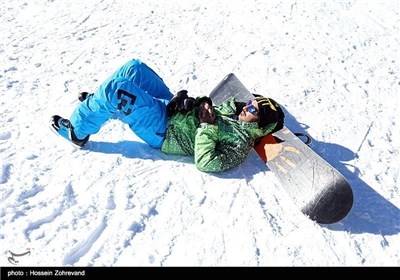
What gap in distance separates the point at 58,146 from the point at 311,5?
5079mm

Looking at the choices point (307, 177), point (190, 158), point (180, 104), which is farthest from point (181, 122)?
point (307, 177)

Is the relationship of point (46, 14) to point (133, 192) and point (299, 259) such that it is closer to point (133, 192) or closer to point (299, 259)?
point (133, 192)

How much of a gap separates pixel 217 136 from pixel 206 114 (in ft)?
0.78

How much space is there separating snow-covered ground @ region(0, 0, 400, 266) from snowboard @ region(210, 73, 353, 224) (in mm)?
102

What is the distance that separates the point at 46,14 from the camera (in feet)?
21.4

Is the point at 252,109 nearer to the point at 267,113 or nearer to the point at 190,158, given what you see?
the point at 267,113

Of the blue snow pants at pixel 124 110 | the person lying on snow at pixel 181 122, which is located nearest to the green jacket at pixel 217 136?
the person lying on snow at pixel 181 122

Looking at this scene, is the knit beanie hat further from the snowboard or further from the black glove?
the black glove

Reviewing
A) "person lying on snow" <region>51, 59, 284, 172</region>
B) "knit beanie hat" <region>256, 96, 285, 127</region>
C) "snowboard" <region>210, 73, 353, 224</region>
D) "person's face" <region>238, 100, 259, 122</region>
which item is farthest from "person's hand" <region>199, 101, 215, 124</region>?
"snowboard" <region>210, 73, 353, 224</region>

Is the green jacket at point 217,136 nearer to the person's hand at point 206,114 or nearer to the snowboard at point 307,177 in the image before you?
the person's hand at point 206,114

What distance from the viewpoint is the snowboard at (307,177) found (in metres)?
3.50

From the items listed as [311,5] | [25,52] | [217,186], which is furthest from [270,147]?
[311,5]

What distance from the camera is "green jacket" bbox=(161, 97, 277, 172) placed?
3.92 meters

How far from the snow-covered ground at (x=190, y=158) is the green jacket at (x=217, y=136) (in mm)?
131
